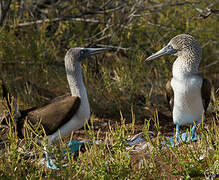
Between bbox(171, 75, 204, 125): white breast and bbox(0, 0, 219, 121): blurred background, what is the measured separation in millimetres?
1217

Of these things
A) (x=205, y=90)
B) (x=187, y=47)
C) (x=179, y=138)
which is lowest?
(x=179, y=138)

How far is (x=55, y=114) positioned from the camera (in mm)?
4094

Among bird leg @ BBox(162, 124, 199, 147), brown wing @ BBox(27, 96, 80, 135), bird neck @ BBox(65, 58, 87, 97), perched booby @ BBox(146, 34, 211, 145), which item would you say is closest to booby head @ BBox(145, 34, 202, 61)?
perched booby @ BBox(146, 34, 211, 145)

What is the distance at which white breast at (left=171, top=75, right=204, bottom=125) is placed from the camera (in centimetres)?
404

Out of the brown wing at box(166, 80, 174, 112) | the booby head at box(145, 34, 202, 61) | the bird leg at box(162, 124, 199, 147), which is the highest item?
the booby head at box(145, 34, 202, 61)

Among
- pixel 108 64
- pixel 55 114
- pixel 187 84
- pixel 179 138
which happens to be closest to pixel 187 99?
pixel 187 84

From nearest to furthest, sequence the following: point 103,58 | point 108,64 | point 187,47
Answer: point 187,47 < point 103,58 < point 108,64

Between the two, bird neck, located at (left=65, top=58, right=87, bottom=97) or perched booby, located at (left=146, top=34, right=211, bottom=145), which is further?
bird neck, located at (left=65, top=58, right=87, bottom=97)

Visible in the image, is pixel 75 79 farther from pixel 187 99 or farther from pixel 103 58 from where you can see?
pixel 103 58

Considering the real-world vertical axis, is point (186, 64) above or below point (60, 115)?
above

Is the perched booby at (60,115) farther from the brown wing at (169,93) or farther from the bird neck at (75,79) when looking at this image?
the brown wing at (169,93)

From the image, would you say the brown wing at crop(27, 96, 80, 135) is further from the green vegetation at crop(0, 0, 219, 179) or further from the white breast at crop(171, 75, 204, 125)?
the white breast at crop(171, 75, 204, 125)

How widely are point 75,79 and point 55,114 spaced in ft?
1.82

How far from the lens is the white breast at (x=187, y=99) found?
404 centimetres
